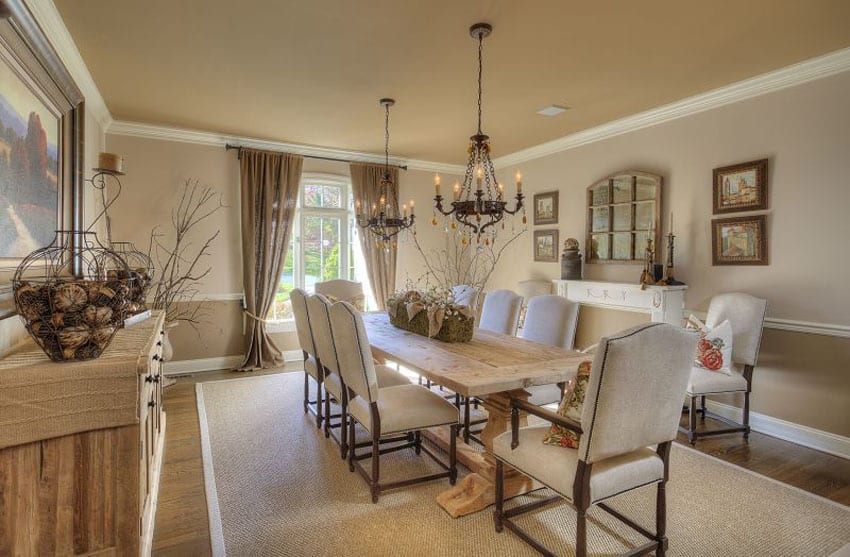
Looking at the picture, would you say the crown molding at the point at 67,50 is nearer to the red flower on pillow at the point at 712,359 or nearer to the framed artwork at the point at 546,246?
the framed artwork at the point at 546,246

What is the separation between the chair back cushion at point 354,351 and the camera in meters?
2.42

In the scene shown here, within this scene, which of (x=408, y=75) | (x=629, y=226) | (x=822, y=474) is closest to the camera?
(x=822, y=474)

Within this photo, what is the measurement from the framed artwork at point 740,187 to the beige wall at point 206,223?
168 inches

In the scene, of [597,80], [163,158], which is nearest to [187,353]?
[163,158]

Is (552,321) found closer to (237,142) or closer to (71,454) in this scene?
(71,454)

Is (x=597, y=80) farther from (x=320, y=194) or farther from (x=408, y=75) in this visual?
(x=320, y=194)

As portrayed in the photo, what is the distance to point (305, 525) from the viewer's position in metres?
2.29

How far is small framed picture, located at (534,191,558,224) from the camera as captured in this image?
17.7ft

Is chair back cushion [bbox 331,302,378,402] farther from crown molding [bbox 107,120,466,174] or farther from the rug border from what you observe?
crown molding [bbox 107,120,466,174]

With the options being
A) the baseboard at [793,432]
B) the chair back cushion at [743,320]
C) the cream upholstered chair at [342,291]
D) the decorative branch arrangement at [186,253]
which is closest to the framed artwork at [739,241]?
the chair back cushion at [743,320]

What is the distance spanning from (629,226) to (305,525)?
12.5 feet

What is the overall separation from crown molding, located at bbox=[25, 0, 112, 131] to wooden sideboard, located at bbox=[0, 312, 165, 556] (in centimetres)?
192

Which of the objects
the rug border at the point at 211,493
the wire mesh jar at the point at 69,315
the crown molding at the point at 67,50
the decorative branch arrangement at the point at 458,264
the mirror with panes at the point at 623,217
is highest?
the crown molding at the point at 67,50

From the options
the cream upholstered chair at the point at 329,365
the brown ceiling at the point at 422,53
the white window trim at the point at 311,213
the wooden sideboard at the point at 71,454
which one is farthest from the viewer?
the white window trim at the point at 311,213
